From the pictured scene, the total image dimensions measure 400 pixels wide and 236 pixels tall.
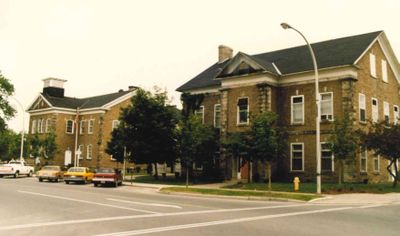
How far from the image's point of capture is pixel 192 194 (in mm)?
24703

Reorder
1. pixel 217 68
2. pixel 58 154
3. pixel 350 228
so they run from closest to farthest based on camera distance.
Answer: pixel 350 228 → pixel 217 68 → pixel 58 154

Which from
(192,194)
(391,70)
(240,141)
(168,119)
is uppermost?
(391,70)

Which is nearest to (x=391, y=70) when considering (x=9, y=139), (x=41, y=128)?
(x=41, y=128)

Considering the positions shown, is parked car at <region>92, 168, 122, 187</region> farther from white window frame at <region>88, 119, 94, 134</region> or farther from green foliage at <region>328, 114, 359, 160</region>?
white window frame at <region>88, 119, 94, 134</region>

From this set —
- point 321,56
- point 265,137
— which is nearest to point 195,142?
point 265,137

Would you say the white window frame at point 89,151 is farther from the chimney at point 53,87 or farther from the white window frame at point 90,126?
the chimney at point 53,87

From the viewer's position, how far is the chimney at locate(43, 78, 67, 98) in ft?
210

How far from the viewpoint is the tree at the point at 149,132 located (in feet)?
123

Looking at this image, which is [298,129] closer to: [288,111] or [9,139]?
[288,111]

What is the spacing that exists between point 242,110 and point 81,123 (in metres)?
32.3

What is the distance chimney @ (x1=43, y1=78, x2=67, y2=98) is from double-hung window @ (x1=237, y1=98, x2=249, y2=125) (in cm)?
3830

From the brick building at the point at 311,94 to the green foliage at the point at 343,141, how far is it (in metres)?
3.34

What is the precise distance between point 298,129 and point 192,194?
12.2 metres

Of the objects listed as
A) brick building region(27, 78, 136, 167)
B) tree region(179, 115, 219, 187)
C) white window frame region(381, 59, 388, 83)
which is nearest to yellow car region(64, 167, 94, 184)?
tree region(179, 115, 219, 187)
